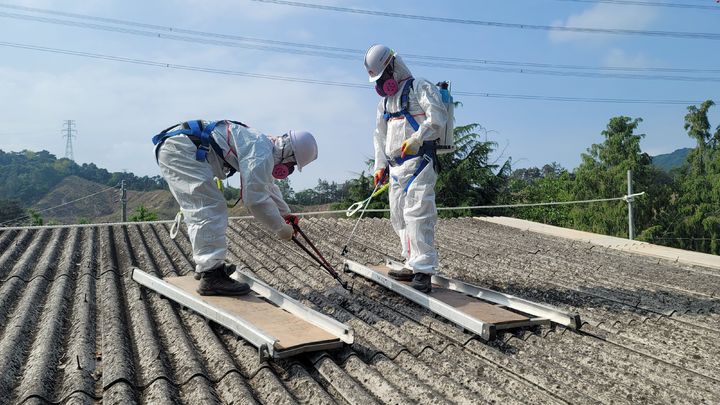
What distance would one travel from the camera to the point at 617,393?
2516 mm

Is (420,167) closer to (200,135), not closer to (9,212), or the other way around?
(200,135)

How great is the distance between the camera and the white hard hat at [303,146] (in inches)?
154

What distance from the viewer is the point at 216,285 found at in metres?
3.79

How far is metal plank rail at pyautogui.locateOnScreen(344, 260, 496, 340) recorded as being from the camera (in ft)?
10.5

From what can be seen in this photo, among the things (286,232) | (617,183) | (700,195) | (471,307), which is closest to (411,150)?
(286,232)

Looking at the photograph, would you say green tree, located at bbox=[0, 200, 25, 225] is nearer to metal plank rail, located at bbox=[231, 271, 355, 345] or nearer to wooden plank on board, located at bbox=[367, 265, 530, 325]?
metal plank rail, located at bbox=[231, 271, 355, 345]

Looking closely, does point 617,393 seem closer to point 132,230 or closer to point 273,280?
point 273,280

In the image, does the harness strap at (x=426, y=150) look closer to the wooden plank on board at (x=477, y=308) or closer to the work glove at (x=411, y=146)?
the work glove at (x=411, y=146)

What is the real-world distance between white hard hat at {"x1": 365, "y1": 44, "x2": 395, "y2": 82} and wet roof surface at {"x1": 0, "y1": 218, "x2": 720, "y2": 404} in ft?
5.71

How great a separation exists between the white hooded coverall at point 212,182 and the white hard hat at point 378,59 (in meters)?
1.01

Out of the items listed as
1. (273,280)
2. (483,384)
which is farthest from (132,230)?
(483,384)

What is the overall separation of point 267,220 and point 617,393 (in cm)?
232

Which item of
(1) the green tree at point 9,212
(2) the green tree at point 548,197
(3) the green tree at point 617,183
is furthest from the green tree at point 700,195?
(1) the green tree at point 9,212

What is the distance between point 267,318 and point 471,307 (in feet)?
4.41
